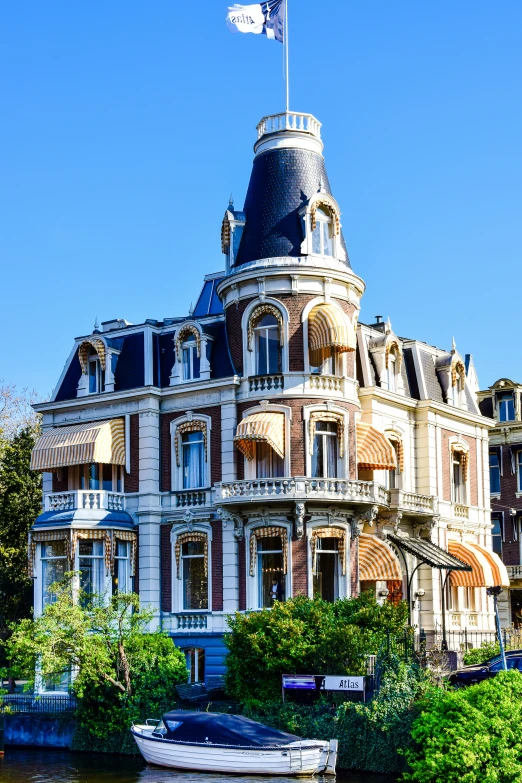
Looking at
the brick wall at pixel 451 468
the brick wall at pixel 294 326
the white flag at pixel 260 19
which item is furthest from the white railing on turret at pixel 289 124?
the brick wall at pixel 451 468

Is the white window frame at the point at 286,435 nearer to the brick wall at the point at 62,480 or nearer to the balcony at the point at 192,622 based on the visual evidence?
the balcony at the point at 192,622

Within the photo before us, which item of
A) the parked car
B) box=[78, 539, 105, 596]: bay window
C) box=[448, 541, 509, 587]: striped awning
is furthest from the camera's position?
box=[448, 541, 509, 587]: striped awning

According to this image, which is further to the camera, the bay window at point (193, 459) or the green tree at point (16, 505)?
the green tree at point (16, 505)

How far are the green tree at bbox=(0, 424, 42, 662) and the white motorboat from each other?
2113cm

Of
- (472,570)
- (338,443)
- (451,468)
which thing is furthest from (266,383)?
(472,570)

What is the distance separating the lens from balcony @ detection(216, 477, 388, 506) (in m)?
38.2

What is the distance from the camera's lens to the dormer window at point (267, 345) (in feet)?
133

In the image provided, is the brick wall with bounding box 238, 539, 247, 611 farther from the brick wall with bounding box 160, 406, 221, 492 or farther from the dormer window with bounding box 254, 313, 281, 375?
the dormer window with bounding box 254, 313, 281, 375

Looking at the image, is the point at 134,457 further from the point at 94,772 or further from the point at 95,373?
the point at 94,772

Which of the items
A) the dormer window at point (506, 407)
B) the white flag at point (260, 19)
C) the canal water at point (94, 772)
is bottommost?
the canal water at point (94, 772)

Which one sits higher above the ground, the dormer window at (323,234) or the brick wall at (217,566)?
the dormer window at (323,234)

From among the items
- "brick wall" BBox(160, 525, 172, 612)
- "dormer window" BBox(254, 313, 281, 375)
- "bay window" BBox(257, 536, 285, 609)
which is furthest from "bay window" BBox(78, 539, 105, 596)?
"dormer window" BBox(254, 313, 281, 375)

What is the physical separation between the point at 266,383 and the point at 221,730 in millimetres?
12981

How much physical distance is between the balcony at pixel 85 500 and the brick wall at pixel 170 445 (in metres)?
1.80
